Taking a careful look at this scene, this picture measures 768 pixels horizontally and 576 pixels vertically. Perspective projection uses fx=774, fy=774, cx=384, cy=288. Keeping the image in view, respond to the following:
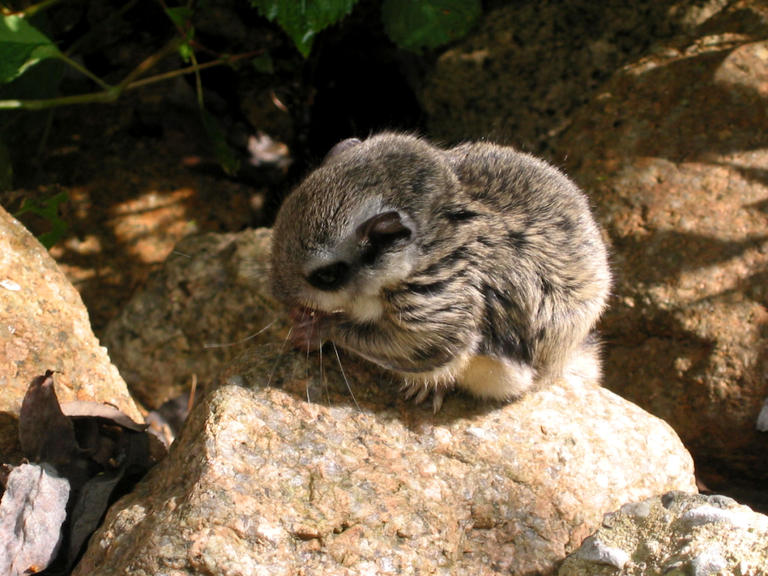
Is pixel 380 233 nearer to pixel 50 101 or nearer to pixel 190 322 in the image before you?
pixel 190 322

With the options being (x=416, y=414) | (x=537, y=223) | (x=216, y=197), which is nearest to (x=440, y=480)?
(x=416, y=414)

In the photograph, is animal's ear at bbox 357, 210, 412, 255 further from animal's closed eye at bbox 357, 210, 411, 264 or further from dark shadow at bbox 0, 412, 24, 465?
dark shadow at bbox 0, 412, 24, 465

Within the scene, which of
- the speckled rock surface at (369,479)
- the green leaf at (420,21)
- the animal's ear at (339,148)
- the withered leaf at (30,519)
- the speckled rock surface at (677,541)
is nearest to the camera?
the speckled rock surface at (677,541)

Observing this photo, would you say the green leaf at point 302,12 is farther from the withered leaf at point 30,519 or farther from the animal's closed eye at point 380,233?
the withered leaf at point 30,519

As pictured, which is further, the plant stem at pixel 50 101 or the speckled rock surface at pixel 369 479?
the plant stem at pixel 50 101

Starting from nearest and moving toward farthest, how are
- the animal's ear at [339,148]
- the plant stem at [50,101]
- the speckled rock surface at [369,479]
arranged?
the speckled rock surface at [369,479], the animal's ear at [339,148], the plant stem at [50,101]

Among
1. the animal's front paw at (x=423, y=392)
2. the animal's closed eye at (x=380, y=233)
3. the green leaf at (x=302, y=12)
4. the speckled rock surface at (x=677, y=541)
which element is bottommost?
the speckled rock surface at (x=677, y=541)

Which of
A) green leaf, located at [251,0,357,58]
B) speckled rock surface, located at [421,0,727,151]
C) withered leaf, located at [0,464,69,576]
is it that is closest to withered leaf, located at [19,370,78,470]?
withered leaf, located at [0,464,69,576]

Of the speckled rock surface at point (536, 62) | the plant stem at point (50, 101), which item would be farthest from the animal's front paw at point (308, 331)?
the speckled rock surface at point (536, 62)
